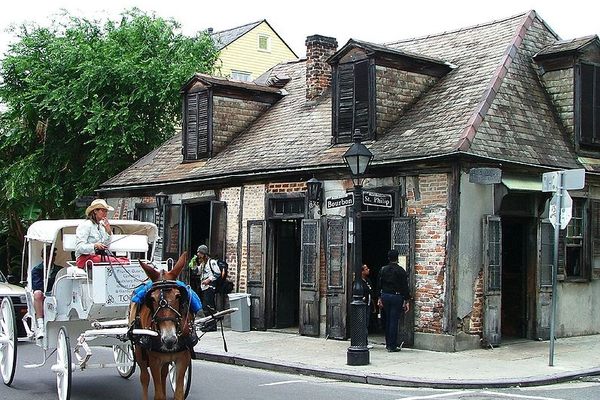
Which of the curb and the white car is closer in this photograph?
the curb

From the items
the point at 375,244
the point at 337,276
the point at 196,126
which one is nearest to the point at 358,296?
the point at 337,276

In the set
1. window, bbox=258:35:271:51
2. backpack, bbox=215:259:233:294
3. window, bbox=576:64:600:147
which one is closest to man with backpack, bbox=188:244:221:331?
backpack, bbox=215:259:233:294

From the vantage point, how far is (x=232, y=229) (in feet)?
65.3

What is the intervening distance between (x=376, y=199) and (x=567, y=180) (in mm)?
3152

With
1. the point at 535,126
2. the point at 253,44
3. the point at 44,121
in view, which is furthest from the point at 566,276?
the point at 253,44

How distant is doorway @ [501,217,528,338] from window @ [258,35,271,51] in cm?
Answer: 2956

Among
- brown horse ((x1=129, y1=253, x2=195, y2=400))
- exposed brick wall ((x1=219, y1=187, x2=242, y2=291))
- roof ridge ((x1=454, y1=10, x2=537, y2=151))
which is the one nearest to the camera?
brown horse ((x1=129, y1=253, x2=195, y2=400))

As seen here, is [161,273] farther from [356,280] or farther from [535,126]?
[535,126]

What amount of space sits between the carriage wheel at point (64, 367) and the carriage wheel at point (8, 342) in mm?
1467

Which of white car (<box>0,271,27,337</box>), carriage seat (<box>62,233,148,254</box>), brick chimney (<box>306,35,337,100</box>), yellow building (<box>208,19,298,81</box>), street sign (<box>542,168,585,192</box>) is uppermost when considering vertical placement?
yellow building (<box>208,19,298,81</box>)

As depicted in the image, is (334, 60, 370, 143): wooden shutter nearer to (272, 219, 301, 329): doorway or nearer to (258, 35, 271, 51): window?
(272, 219, 301, 329): doorway

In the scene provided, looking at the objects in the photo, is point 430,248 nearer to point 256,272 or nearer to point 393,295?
point 393,295

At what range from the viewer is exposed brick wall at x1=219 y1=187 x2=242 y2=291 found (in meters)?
19.8

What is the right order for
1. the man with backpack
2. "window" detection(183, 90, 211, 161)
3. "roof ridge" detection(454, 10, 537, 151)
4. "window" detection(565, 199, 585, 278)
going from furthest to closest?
"window" detection(183, 90, 211, 161) → the man with backpack → "window" detection(565, 199, 585, 278) → "roof ridge" detection(454, 10, 537, 151)
